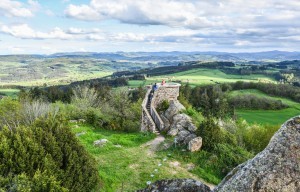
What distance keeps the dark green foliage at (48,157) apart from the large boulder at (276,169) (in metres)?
8.39

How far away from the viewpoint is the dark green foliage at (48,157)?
14367mm

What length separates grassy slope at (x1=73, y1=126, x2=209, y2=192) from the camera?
20531 mm

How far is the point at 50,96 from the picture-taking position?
93188mm

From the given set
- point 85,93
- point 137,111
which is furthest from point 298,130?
point 85,93

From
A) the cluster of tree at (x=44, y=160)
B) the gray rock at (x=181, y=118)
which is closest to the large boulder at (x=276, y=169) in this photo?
the cluster of tree at (x=44, y=160)

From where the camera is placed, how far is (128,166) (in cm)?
2320

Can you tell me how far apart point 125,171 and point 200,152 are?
6790mm

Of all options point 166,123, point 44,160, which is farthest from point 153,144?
point 44,160

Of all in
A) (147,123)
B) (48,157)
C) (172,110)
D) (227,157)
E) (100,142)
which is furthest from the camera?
(172,110)

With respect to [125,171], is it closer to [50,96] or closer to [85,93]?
[85,93]

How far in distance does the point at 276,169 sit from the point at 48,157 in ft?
37.5

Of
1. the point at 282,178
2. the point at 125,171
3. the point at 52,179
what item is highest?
the point at 282,178

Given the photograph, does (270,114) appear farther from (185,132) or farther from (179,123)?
(185,132)

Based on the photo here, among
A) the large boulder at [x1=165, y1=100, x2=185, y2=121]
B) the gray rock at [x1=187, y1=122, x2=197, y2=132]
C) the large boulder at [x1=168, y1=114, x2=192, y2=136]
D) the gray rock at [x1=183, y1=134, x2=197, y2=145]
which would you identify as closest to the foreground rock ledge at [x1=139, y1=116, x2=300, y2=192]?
the gray rock at [x1=183, y1=134, x2=197, y2=145]
